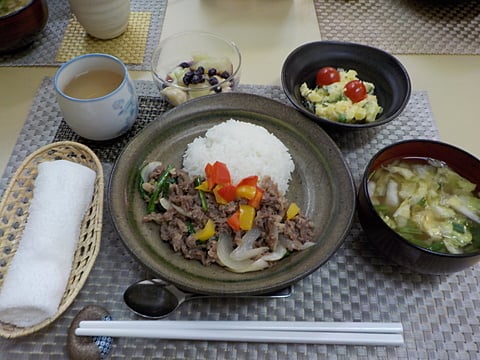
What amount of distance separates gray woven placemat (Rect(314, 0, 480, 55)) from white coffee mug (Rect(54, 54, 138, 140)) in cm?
141

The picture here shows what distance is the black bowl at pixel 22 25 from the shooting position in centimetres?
225

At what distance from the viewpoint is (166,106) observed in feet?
7.05

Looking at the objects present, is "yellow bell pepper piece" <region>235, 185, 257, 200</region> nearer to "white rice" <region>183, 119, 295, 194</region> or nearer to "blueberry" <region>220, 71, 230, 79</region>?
"white rice" <region>183, 119, 295, 194</region>

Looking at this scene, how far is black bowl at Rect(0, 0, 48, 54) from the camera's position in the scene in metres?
2.25

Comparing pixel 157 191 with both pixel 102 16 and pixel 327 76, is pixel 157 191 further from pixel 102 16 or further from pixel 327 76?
pixel 102 16

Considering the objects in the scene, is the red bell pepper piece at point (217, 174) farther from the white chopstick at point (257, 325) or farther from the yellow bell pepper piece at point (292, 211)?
the white chopstick at point (257, 325)

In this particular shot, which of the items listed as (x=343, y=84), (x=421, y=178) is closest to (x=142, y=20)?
(x=343, y=84)

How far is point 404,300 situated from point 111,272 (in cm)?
111

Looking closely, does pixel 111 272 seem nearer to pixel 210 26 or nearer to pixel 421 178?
pixel 421 178

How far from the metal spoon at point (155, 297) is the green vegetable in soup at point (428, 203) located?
59 cm

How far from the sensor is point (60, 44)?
8.33 feet

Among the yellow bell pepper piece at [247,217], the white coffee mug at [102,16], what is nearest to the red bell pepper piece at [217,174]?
the yellow bell pepper piece at [247,217]

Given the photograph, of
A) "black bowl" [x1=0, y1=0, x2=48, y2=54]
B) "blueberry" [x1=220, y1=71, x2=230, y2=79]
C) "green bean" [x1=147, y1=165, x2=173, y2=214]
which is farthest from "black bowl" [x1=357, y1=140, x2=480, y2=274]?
"black bowl" [x1=0, y1=0, x2=48, y2=54]

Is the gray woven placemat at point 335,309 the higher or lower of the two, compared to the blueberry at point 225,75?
lower
